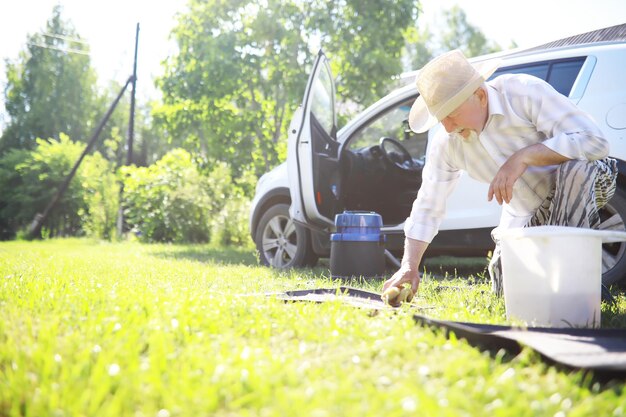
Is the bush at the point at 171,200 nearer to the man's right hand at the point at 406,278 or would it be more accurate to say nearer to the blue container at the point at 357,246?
the blue container at the point at 357,246

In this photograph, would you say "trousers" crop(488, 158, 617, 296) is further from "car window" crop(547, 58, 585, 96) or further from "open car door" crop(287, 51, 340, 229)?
"open car door" crop(287, 51, 340, 229)

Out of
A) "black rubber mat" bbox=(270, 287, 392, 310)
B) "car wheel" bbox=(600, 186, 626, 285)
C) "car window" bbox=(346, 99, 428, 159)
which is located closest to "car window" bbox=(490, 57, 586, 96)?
"car wheel" bbox=(600, 186, 626, 285)

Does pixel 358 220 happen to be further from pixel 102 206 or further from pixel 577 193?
pixel 102 206

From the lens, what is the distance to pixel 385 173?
6.09 metres

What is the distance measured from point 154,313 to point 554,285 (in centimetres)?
179

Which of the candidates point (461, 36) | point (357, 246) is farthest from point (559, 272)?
point (461, 36)

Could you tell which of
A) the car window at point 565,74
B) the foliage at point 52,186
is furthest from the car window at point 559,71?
the foliage at point 52,186

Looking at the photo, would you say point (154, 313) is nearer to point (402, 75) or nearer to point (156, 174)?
point (402, 75)

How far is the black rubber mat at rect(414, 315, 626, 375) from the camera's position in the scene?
171 cm

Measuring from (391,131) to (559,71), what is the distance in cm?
242

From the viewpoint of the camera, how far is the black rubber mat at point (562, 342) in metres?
1.71

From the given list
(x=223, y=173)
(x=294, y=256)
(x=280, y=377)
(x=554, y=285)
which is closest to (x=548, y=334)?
(x=554, y=285)

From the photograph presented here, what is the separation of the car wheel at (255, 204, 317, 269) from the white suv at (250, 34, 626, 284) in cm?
1

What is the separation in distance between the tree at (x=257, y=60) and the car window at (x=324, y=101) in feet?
12.3
